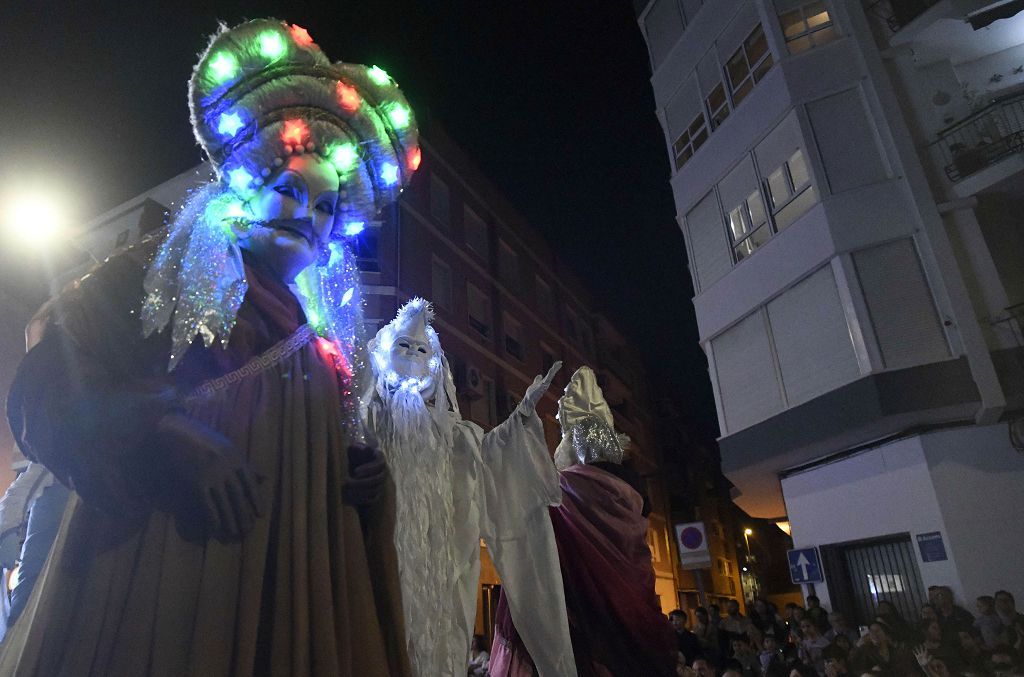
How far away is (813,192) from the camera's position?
35.0 ft

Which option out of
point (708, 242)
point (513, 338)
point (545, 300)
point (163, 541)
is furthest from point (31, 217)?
point (545, 300)

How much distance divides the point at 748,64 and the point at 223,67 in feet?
41.3

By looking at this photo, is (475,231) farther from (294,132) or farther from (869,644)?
(294,132)

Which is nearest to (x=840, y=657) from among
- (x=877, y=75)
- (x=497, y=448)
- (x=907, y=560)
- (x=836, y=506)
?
(x=907, y=560)

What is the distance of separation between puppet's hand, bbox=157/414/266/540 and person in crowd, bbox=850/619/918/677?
262 inches

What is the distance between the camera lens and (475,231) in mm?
19578

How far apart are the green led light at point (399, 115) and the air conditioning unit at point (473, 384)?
44.5 ft

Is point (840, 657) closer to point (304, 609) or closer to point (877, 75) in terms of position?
point (304, 609)

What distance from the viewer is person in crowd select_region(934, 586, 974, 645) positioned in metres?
6.65

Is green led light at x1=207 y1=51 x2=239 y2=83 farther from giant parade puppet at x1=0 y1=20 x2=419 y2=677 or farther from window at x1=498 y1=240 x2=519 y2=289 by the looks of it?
window at x1=498 y1=240 x2=519 y2=289

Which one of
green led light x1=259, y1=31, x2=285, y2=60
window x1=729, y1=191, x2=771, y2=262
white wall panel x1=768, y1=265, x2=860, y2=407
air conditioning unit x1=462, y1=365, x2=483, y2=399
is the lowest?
green led light x1=259, y1=31, x2=285, y2=60

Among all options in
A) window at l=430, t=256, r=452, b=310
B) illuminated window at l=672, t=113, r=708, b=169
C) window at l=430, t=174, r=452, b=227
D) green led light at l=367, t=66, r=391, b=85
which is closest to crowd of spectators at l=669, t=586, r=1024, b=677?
green led light at l=367, t=66, r=391, b=85

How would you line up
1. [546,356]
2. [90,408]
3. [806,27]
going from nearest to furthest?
[90,408]
[806,27]
[546,356]

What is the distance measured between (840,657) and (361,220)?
22.2ft
